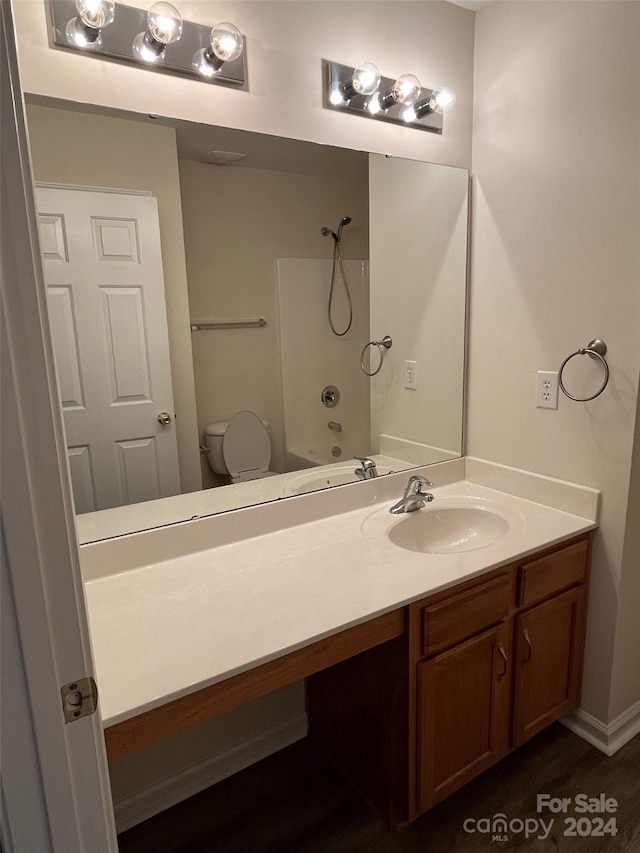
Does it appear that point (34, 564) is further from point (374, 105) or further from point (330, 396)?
point (374, 105)

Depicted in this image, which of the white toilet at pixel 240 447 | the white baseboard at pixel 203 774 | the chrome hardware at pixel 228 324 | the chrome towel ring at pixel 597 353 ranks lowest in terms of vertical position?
the white baseboard at pixel 203 774

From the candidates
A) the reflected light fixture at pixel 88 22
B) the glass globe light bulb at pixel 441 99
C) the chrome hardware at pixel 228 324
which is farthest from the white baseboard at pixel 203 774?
the glass globe light bulb at pixel 441 99

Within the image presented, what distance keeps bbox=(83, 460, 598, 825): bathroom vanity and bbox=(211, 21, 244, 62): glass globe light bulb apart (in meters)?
1.24

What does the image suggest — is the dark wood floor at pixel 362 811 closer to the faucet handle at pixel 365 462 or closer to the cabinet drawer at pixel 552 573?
the cabinet drawer at pixel 552 573

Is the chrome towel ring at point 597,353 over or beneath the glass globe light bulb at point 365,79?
beneath

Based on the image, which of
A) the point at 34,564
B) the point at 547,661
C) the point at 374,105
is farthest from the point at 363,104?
the point at 547,661

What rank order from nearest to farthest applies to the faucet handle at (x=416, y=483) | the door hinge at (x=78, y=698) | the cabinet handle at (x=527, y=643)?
the door hinge at (x=78, y=698) → the cabinet handle at (x=527, y=643) → the faucet handle at (x=416, y=483)

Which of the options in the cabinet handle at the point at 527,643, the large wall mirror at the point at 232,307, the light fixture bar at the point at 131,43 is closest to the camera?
the light fixture bar at the point at 131,43

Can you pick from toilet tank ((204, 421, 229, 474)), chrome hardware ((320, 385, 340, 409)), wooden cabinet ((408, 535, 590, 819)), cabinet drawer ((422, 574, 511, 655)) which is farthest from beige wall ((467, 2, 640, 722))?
toilet tank ((204, 421, 229, 474))

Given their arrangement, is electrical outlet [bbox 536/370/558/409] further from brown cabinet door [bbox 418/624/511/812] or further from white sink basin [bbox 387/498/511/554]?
brown cabinet door [bbox 418/624/511/812]

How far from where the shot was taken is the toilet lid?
1626mm

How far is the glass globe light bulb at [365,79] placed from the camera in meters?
1.60

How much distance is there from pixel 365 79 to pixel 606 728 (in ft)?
7.24

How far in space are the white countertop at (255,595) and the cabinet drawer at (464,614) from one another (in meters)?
0.06
